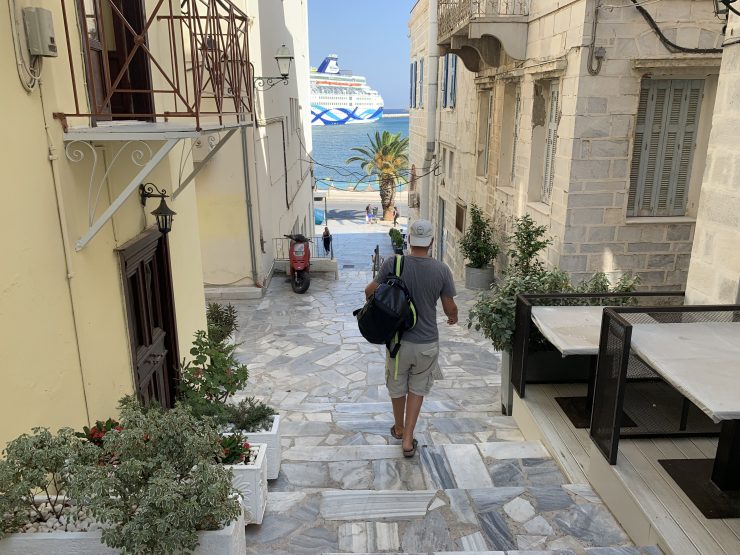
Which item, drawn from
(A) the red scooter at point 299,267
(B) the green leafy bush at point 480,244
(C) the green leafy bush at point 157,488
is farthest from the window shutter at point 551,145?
(C) the green leafy bush at point 157,488

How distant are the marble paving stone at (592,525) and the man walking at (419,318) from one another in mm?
1314

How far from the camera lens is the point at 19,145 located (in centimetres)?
264

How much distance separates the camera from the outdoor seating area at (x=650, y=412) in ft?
10.2

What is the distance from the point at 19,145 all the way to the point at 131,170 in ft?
4.82

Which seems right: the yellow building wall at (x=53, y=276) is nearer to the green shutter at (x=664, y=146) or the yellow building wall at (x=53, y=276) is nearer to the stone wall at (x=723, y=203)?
the stone wall at (x=723, y=203)

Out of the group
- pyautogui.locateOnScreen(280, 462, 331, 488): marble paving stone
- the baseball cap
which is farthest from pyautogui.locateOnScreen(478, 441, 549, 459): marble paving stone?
the baseball cap

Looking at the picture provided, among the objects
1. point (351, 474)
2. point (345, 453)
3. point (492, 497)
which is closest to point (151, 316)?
point (345, 453)

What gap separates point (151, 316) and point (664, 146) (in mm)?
6844

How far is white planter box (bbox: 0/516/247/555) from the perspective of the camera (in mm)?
2328

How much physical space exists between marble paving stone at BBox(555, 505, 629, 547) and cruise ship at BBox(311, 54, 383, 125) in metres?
122

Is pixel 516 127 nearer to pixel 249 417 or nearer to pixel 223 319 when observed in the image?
pixel 223 319

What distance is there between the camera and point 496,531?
3256mm

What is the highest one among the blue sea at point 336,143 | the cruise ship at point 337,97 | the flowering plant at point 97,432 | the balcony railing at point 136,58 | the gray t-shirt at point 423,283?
the cruise ship at point 337,97

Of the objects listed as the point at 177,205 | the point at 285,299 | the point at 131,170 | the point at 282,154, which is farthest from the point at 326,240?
the point at 131,170
